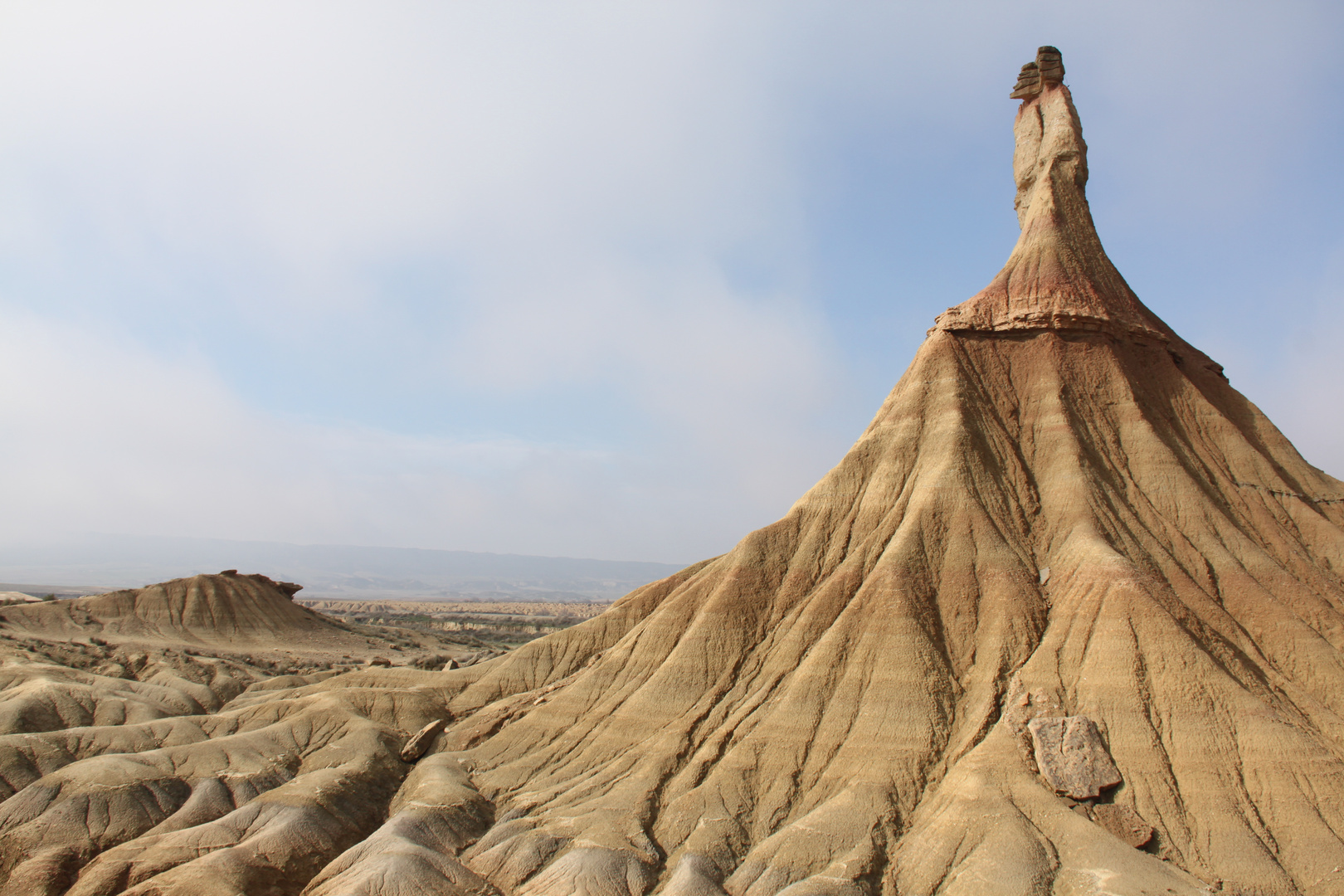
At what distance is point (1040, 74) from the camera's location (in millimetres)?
55062

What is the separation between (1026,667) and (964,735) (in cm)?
395

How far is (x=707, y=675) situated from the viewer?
3900cm

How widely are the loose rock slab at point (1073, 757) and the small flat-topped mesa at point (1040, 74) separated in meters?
43.8

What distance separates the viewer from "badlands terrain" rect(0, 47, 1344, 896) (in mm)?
27500

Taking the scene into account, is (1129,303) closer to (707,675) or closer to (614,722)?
(707,675)

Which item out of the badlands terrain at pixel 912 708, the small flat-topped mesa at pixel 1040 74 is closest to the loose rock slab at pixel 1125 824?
the badlands terrain at pixel 912 708

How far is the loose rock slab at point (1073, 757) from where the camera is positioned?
91.4 ft

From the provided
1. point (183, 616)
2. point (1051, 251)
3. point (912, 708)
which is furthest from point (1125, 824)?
point (183, 616)

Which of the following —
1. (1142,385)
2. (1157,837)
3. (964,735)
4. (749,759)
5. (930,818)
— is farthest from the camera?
(1142,385)

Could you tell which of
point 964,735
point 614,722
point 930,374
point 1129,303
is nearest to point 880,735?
point 964,735

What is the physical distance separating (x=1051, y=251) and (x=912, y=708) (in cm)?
3024

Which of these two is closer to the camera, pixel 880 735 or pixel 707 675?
pixel 880 735

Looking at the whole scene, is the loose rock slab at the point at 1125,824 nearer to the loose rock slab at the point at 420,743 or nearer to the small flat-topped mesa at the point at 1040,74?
the loose rock slab at the point at 420,743

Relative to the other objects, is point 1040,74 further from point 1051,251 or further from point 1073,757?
point 1073,757
